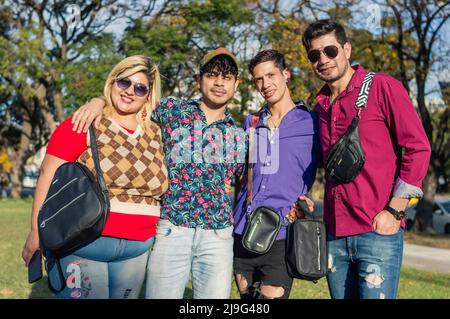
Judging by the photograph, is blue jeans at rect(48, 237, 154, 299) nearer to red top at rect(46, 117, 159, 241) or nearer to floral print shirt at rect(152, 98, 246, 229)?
red top at rect(46, 117, 159, 241)

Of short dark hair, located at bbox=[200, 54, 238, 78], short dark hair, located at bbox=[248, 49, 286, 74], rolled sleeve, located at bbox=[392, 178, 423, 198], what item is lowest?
rolled sleeve, located at bbox=[392, 178, 423, 198]

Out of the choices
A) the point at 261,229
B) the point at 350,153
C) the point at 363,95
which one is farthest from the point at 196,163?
the point at 363,95

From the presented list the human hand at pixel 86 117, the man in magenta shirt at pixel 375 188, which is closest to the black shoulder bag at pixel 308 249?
the man in magenta shirt at pixel 375 188

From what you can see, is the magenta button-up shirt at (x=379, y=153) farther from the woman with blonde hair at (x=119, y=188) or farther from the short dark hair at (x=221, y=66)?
the woman with blonde hair at (x=119, y=188)

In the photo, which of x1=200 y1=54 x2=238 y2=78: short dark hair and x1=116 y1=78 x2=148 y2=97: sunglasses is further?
x1=200 y1=54 x2=238 y2=78: short dark hair

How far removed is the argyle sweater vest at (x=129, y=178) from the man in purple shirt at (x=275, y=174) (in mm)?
688

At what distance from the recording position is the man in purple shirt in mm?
3514

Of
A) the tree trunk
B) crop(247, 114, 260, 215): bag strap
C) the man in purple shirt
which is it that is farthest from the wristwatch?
the tree trunk

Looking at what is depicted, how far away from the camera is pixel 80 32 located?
64.7 ft

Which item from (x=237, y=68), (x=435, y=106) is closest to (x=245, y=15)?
(x=435, y=106)

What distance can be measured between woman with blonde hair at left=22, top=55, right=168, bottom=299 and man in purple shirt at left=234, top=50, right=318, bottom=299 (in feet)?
2.27

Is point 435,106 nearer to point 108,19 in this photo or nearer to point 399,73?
point 399,73

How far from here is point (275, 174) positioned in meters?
3.54

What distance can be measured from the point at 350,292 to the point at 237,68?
1620mm
